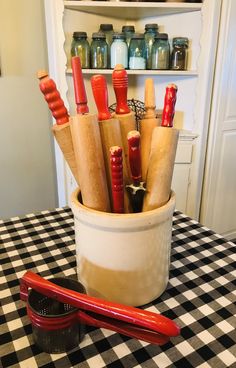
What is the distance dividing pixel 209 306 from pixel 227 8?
1.42 metres

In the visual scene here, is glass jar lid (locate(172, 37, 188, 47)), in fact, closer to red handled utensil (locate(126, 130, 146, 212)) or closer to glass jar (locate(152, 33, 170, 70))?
glass jar (locate(152, 33, 170, 70))

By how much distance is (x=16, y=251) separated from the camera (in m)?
0.68

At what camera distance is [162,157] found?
49cm

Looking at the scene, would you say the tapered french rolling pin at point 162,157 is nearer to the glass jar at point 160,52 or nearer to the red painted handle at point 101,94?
the red painted handle at point 101,94

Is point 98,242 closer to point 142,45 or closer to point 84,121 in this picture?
point 84,121

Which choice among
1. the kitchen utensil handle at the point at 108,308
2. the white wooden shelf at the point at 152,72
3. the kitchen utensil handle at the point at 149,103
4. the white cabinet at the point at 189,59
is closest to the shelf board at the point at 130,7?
the white cabinet at the point at 189,59

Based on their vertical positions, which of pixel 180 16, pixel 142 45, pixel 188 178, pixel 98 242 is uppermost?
pixel 180 16

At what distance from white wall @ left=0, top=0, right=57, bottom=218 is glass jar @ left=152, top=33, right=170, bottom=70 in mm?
604

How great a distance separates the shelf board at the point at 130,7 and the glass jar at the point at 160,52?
0.43ft

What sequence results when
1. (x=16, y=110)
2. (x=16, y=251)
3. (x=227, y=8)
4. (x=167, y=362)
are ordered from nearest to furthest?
(x=167, y=362)
(x=16, y=251)
(x=227, y=8)
(x=16, y=110)

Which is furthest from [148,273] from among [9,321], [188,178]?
[188,178]

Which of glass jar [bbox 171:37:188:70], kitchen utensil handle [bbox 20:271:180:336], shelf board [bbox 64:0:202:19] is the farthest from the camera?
glass jar [bbox 171:37:188:70]

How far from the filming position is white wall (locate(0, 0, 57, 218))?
158 cm

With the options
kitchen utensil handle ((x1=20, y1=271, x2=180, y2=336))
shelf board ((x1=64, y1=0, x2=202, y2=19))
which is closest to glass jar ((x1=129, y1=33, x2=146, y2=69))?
shelf board ((x1=64, y1=0, x2=202, y2=19))
